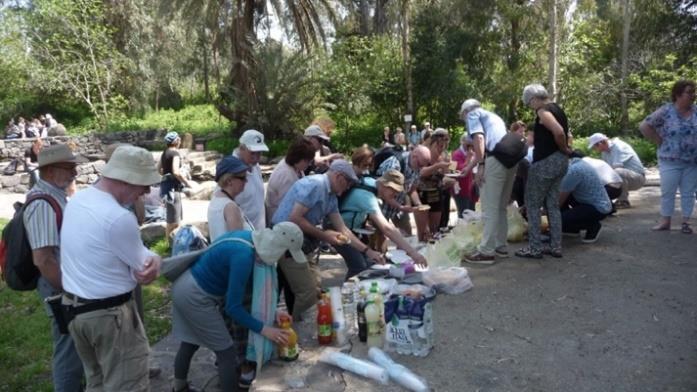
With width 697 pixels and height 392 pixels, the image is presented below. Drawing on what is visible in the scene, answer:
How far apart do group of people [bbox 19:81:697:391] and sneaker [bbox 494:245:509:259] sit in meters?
0.01

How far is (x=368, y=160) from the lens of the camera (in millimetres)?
5551

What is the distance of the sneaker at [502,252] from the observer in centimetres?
568

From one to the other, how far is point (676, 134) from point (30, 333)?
6.93 metres

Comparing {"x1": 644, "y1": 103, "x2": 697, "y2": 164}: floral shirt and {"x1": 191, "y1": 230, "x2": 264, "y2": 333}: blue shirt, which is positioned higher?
{"x1": 644, "y1": 103, "x2": 697, "y2": 164}: floral shirt

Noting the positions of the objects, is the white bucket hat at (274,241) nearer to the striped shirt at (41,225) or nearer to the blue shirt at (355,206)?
the striped shirt at (41,225)

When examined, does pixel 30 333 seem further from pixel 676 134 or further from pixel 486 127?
pixel 676 134

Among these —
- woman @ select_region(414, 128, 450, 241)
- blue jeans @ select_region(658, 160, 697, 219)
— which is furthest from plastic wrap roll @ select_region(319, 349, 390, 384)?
blue jeans @ select_region(658, 160, 697, 219)

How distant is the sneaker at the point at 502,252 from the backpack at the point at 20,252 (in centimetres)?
415

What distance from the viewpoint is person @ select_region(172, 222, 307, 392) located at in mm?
3174

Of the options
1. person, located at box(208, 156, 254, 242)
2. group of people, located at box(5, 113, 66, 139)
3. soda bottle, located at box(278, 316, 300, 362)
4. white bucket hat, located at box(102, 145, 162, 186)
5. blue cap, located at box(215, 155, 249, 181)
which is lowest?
soda bottle, located at box(278, 316, 300, 362)

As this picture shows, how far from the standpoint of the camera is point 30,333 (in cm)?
532

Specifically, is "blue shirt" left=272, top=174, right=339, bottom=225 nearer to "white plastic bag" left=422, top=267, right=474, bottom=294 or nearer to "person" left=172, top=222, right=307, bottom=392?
"person" left=172, top=222, right=307, bottom=392

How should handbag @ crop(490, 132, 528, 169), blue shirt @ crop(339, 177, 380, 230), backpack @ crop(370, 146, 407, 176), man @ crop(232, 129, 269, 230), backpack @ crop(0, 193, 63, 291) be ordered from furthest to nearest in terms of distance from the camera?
backpack @ crop(370, 146, 407, 176) → handbag @ crop(490, 132, 528, 169) → blue shirt @ crop(339, 177, 380, 230) → man @ crop(232, 129, 269, 230) → backpack @ crop(0, 193, 63, 291)

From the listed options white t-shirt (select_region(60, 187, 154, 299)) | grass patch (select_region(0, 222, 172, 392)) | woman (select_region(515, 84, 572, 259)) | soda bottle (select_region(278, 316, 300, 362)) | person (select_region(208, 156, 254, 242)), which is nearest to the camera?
white t-shirt (select_region(60, 187, 154, 299))
